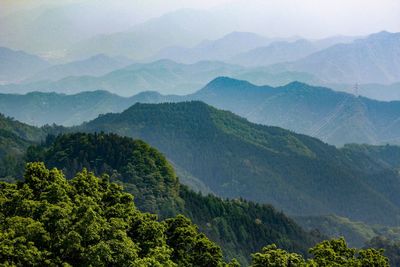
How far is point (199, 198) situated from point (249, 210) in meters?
18.1

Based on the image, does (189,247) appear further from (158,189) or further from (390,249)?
(390,249)

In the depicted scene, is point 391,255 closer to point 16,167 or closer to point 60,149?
point 60,149

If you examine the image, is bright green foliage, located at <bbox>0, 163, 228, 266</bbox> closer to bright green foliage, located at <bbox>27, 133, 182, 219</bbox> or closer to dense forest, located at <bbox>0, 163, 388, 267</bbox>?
dense forest, located at <bbox>0, 163, 388, 267</bbox>

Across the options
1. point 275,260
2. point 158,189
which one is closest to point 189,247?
point 275,260

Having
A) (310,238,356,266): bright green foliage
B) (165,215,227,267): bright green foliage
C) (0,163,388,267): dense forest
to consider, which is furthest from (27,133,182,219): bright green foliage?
(310,238,356,266): bright green foliage

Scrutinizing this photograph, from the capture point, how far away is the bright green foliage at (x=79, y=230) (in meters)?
36.9

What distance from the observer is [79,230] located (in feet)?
125

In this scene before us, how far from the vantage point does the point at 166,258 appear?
40875 millimetres

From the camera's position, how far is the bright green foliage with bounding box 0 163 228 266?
36938mm

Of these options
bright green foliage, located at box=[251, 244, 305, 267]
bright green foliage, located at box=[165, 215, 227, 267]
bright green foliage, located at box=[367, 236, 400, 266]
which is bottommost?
bright green foliage, located at box=[251, 244, 305, 267]

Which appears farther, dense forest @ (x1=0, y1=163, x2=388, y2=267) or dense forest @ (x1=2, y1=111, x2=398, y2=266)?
dense forest @ (x1=2, y1=111, x2=398, y2=266)

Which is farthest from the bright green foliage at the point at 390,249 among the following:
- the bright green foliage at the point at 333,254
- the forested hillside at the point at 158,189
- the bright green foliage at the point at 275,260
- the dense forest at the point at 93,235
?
the bright green foliage at the point at 275,260

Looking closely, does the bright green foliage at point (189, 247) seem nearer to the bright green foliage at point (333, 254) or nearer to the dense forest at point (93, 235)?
the dense forest at point (93, 235)

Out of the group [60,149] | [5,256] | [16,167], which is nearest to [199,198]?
[60,149]
